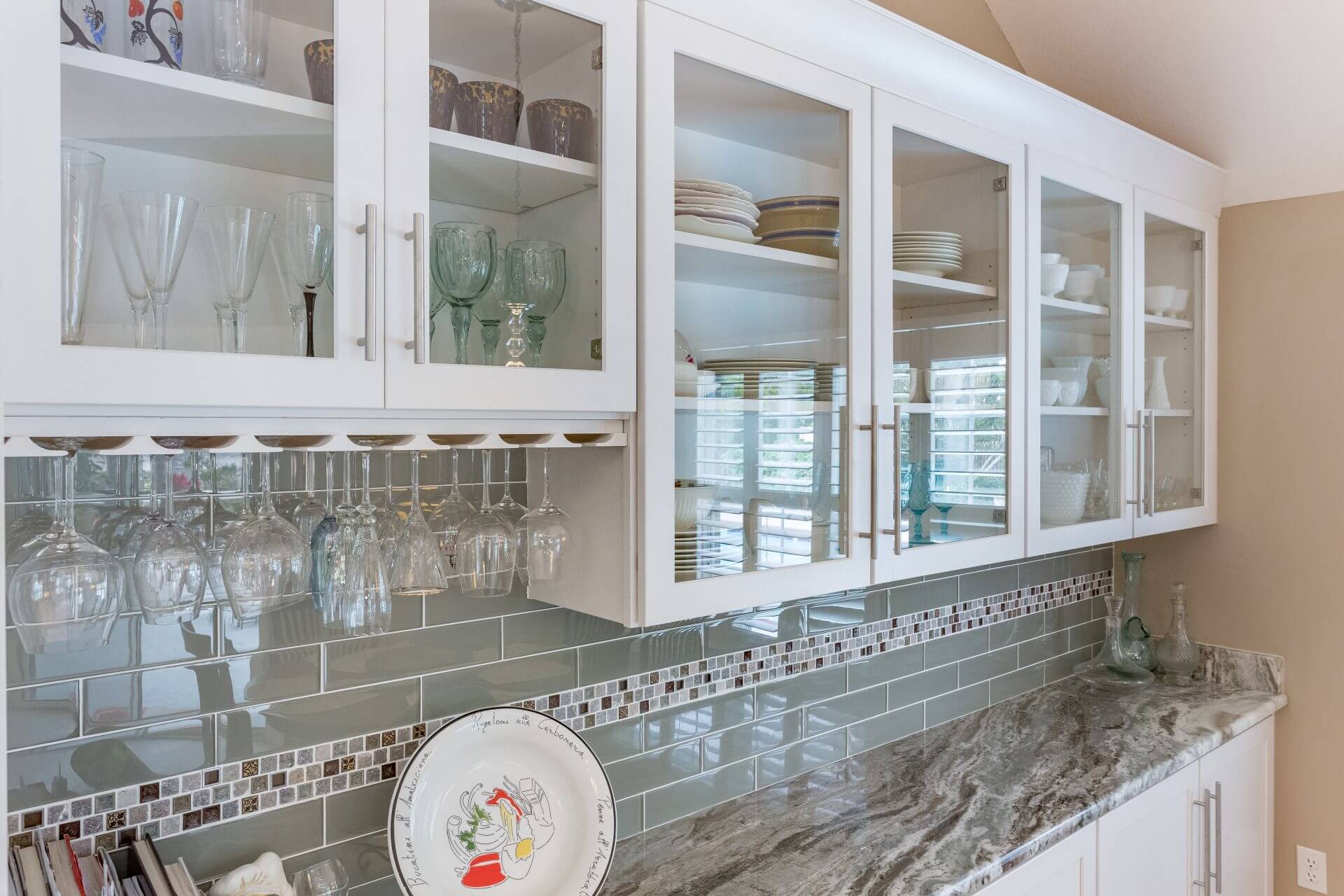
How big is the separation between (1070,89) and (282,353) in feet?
8.12

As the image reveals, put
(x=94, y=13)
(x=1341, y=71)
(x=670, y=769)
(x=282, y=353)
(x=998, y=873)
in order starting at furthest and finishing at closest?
(x=1341, y=71), (x=670, y=769), (x=998, y=873), (x=282, y=353), (x=94, y=13)

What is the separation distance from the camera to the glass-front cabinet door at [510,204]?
1035 mm

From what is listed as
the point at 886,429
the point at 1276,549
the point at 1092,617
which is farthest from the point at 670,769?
the point at 1276,549

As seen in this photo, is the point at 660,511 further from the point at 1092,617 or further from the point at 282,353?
the point at 1092,617

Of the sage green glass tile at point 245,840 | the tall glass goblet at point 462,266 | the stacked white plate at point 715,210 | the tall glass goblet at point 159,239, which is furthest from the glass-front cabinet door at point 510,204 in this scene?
the sage green glass tile at point 245,840

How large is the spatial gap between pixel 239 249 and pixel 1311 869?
3.10 meters

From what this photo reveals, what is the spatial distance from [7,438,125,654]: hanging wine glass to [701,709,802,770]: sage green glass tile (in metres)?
1.13

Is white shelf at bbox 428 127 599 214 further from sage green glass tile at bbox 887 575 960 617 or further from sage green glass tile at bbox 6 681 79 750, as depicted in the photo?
sage green glass tile at bbox 887 575 960 617

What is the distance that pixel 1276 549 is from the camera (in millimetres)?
2549

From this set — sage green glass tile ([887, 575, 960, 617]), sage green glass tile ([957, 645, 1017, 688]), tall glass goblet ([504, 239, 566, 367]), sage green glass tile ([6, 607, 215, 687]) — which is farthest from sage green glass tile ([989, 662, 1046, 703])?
sage green glass tile ([6, 607, 215, 687])

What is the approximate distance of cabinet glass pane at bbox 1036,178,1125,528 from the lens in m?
1.99

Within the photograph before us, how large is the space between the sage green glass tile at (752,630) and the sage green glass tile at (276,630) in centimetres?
76

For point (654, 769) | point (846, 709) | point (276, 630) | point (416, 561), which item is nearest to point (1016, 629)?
point (846, 709)

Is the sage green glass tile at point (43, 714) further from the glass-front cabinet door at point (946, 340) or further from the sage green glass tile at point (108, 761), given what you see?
the glass-front cabinet door at point (946, 340)
